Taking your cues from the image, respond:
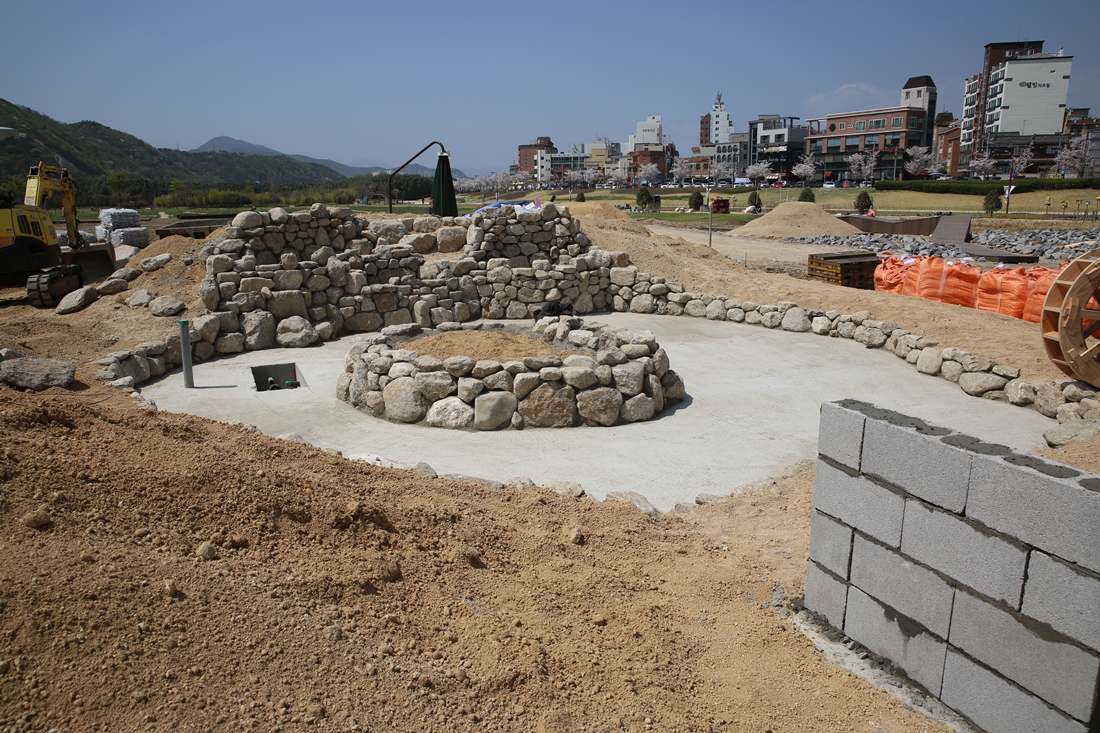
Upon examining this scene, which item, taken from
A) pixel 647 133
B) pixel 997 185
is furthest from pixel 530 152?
pixel 997 185

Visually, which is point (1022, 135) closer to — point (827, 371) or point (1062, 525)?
point (827, 371)

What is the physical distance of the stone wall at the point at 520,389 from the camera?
357 inches

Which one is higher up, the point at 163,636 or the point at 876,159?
the point at 876,159

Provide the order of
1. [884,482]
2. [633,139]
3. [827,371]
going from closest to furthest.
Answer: [884,482] < [827,371] < [633,139]

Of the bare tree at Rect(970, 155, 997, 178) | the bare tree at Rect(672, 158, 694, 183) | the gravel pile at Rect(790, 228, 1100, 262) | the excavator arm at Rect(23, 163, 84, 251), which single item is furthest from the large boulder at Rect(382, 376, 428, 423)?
the bare tree at Rect(672, 158, 694, 183)

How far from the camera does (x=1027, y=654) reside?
139 inches

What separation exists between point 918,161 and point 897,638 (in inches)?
3786

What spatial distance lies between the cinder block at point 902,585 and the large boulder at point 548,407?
498 centimetres

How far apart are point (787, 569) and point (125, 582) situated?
4.42 meters

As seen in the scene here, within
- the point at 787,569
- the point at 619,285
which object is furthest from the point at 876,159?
the point at 787,569

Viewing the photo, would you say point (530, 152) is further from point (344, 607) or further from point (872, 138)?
point (344, 607)

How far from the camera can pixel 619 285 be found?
53.9ft

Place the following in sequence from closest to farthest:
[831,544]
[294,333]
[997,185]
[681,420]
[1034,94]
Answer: [831,544]
[681,420]
[294,333]
[997,185]
[1034,94]

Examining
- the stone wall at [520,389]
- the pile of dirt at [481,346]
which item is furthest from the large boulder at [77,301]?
the stone wall at [520,389]
